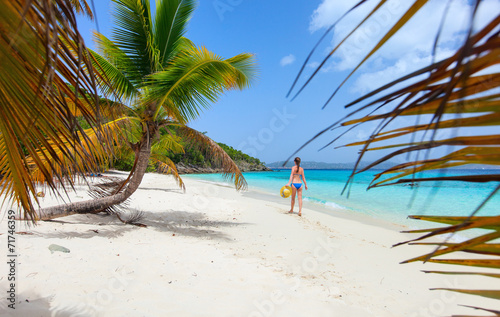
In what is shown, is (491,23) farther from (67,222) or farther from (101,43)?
(101,43)

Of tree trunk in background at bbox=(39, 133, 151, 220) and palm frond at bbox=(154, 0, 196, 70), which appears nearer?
tree trunk in background at bbox=(39, 133, 151, 220)

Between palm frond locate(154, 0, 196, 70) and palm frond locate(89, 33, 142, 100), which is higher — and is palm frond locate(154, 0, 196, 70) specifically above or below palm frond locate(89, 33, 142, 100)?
above

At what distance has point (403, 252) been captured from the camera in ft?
16.9

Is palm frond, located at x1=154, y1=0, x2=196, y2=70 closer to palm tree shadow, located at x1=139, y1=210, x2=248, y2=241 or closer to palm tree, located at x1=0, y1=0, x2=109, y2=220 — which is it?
palm tree shadow, located at x1=139, y1=210, x2=248, y2=241

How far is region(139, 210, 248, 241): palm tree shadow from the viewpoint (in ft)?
17.5

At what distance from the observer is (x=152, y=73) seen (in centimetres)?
561

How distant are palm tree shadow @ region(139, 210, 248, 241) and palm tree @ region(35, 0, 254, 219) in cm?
94

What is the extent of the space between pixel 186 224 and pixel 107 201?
1.74 m

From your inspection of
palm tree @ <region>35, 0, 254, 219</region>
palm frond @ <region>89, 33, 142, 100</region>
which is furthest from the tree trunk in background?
palm frond @ <region>89, 33, 142, 100</region>

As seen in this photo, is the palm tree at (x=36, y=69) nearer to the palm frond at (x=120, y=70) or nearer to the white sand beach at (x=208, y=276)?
the white sand beach at (x=208, y=276)

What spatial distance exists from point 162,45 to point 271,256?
504cm

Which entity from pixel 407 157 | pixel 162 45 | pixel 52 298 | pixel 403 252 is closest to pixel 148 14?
pixel 162 45

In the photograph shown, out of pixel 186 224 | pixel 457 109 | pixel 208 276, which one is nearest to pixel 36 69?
pixel 457 109

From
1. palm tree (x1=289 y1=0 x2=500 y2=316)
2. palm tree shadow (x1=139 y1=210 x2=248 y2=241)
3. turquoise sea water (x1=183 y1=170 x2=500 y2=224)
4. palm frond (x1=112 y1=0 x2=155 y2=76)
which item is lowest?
palm tree shadow (x1=139 y1=210 x2=248 y2=241)
